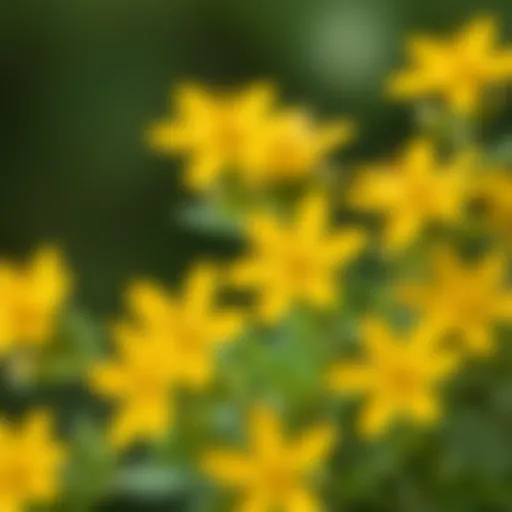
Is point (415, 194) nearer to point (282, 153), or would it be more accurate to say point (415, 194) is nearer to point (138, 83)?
point (282, 153)

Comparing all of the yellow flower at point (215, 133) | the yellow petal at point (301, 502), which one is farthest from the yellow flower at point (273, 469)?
the yellow flower at point (215, 133)

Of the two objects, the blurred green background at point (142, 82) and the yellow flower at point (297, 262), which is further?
the blurred green background at point (142, 82)

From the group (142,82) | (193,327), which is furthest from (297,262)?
(142,82)

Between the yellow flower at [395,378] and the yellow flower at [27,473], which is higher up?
the yellow flower at [27,473]

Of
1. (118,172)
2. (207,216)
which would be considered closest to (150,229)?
(118,172)

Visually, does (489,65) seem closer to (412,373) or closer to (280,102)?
(412,373)

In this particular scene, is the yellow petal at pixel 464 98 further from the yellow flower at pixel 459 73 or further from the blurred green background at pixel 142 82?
the blurred green background at pixel 142 82
